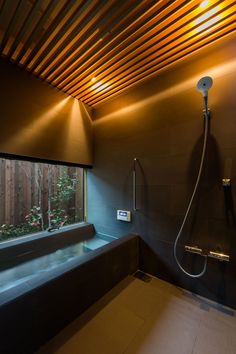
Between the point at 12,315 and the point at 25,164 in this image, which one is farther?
the point at 25,164

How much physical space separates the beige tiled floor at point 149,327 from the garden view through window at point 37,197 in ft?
4.46

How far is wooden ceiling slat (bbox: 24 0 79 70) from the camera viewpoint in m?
1.27

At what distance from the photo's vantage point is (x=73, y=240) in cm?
246

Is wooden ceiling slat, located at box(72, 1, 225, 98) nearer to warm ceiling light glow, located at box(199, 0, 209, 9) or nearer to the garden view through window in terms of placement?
warm ceiling light glow, located at box(199, 0, 209, 9)

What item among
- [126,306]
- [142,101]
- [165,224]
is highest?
[142,101]

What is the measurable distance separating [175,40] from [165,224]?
192 centimetres

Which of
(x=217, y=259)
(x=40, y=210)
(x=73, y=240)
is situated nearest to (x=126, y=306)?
(x=217, y=259)

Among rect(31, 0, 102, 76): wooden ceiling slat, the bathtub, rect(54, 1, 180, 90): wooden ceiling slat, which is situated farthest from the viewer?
rect(54, 1, 180, 90): wooden ceiling slat

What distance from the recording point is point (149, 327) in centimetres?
130

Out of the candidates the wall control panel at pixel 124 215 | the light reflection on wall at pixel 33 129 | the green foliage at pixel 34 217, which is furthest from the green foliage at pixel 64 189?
the wall control panel at pixel 124 215

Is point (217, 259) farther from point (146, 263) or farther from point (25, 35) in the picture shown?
point (25, 35)

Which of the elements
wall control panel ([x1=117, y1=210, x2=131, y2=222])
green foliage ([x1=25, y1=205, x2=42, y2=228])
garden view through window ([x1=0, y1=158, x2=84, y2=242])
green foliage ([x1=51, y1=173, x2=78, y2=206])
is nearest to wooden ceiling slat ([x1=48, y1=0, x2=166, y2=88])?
garden view through window ([x1=0, y1=158, x2=84, y2=242])

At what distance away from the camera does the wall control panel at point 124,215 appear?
7.42 feet

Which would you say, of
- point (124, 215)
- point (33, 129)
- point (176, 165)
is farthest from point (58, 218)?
point (176, 165)
